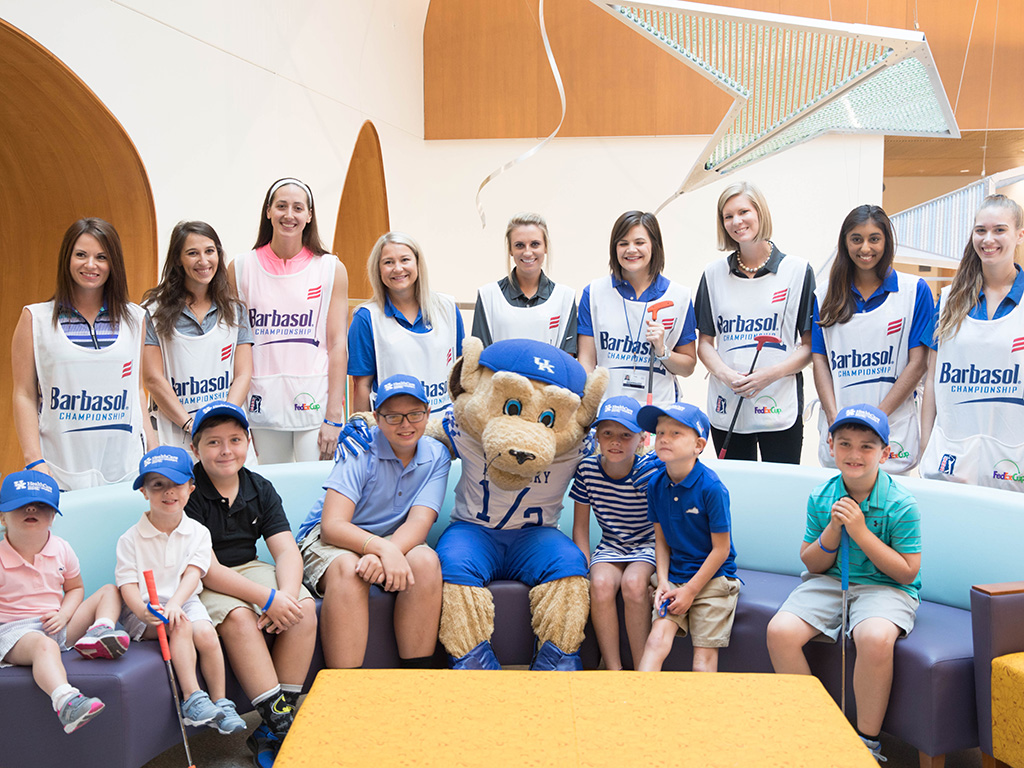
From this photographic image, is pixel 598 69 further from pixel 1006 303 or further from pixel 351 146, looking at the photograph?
pixel 1006 303

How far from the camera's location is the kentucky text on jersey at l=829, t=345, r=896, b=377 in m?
3.12

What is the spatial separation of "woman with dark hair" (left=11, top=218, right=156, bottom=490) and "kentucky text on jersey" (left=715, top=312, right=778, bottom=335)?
2.16 meters

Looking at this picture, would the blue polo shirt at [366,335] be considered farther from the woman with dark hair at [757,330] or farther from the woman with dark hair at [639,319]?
the woman with dark hair at [757,330]

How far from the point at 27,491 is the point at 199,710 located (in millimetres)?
672

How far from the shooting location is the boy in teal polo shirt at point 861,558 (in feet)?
7.23

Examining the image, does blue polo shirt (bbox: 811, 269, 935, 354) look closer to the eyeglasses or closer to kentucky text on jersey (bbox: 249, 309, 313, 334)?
the eyeglasses

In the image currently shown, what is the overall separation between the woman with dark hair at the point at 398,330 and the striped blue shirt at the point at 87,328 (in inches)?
31.6

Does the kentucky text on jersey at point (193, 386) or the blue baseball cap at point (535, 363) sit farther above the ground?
the blue baseball cap at point (535, 363)

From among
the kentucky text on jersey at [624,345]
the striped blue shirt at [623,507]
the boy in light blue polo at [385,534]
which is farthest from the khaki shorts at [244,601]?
the kentucky text on jersey at [624,345]

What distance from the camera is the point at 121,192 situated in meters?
4.35

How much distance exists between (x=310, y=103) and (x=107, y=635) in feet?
16.2

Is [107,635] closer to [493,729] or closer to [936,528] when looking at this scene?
[493,729]

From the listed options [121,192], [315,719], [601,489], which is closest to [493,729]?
[315,719]

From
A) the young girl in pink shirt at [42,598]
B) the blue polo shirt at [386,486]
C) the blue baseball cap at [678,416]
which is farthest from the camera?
the blue polo shirt at [386,486]
